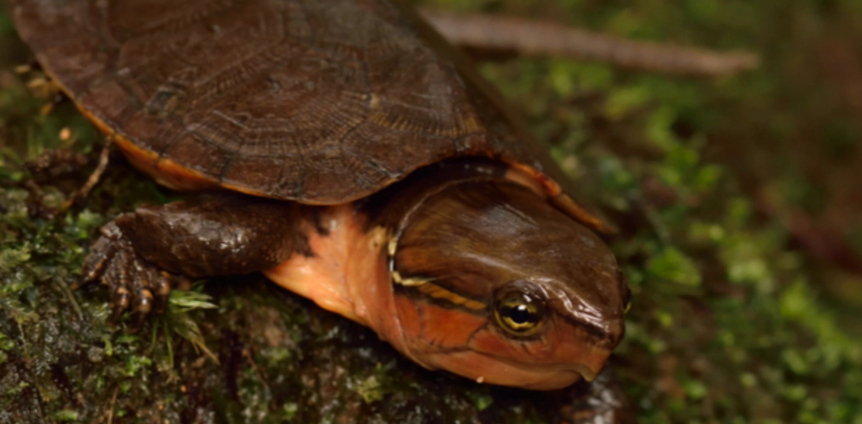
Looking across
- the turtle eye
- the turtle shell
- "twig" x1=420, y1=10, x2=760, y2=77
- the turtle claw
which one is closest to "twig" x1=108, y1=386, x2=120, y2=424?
the turtle claw

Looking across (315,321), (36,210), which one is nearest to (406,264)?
(315,321)

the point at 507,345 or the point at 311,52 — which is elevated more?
the point at 311,52

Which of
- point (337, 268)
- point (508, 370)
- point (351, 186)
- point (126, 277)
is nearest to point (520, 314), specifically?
point (508, 370)

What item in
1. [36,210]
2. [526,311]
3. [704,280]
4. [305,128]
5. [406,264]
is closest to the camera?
[526,311]

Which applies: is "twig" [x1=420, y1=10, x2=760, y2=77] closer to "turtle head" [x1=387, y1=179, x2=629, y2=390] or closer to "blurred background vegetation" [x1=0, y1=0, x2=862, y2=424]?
"blurred background vegetation" [x1=0, y1=0, x2=862, y2=424]

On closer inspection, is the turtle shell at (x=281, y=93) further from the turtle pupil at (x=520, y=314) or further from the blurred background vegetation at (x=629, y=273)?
the turtle pupil at (x=520, y=314)

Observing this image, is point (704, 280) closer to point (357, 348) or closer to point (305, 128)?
Result: point (357, 348)

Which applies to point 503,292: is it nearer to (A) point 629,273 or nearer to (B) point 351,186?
(B) point 351,186
